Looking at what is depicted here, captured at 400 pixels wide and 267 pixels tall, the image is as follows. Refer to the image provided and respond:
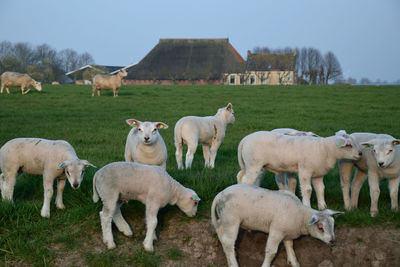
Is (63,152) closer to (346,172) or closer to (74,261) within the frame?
(74,261)

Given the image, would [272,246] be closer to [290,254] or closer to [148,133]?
[290,254]

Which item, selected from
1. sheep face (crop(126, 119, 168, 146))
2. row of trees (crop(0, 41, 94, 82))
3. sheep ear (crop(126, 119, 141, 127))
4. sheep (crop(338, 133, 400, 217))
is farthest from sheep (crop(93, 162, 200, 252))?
row of trees (crop(0, 41, 94, 82))

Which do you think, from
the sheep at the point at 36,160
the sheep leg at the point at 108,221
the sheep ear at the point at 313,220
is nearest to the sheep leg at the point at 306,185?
the sheep ear at the point at 313,220

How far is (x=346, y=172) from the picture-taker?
6277 millimetres

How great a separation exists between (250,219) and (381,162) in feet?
7.17

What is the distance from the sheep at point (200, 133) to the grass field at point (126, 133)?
1.03ft

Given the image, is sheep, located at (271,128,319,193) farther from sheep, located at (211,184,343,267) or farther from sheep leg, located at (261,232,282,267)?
sheep leg, located at (261,232,282,267)

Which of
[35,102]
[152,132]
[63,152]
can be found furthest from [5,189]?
[35,102]

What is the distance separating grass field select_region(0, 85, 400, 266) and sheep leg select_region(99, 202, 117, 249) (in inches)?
5.2

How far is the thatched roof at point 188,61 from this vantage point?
65312 millimetres

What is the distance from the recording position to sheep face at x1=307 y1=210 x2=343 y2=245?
179 inches

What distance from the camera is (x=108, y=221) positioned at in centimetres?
508

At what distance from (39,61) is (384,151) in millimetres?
94789

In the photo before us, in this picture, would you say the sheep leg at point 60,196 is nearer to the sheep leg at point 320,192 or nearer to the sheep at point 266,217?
the sheep at point 266,217
